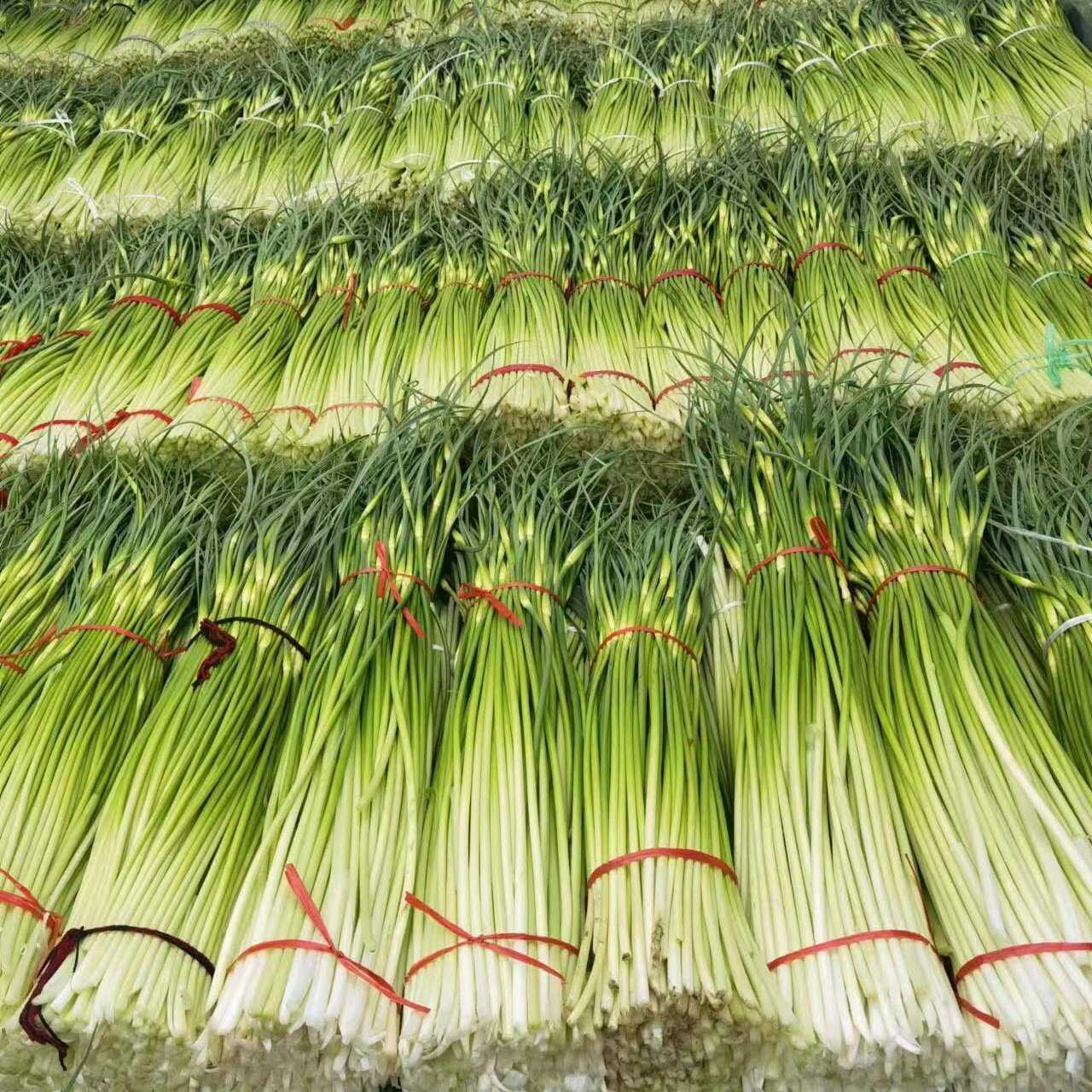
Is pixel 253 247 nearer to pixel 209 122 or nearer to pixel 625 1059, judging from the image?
pixel 209 122

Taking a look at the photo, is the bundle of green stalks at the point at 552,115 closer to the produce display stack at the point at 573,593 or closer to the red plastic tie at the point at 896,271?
the produce display stack at the point at 573,593

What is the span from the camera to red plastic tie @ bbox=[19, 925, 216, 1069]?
3.70 ft

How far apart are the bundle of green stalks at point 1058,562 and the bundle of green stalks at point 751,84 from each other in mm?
1504

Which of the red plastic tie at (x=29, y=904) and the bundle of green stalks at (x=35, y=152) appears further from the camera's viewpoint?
the bundle of green stalks at (x=35, y=152)

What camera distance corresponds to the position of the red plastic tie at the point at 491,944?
3.76 ft

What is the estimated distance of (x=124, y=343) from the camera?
239 cm

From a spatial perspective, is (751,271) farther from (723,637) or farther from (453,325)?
(723,637)

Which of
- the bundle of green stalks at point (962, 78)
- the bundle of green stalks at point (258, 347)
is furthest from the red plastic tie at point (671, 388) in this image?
the bundle of green stalks at point (962, 78)

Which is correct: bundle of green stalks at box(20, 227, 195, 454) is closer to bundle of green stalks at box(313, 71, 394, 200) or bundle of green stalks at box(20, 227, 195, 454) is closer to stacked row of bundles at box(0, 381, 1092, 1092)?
stacked row of bundles at box(0, 381, 1092, 1092)

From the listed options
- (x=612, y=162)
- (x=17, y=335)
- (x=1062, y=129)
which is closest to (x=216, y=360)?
(x=17, y=335)

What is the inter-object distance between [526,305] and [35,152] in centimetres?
224

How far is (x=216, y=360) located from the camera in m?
2.26

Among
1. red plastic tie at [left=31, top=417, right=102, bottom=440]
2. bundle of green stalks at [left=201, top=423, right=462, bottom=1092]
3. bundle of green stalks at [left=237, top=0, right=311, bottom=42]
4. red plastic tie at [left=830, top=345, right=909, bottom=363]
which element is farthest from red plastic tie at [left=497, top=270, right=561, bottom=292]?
bundle of green stalks at [left=237, top=0, right=311, bottom=42]

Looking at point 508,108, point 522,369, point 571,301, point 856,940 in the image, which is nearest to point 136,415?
point 522,369
